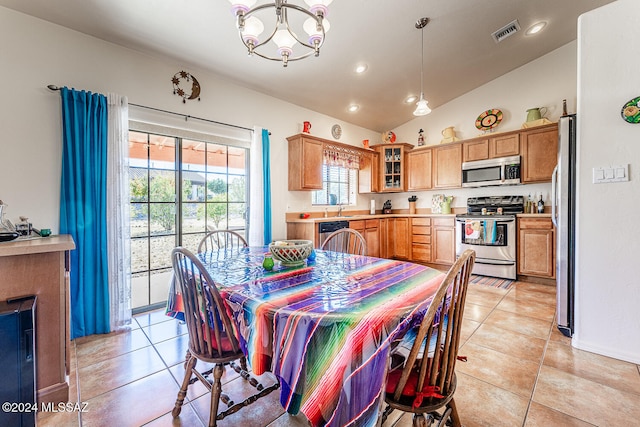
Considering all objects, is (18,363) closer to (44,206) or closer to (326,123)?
(44,206)

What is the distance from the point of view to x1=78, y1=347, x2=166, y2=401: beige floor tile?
176 cm

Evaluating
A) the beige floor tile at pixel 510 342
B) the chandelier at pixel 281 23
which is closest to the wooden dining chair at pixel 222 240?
the chandelier at pixel 281 23

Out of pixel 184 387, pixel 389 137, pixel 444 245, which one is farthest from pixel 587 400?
pixel 389 137

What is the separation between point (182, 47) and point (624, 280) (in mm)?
4201

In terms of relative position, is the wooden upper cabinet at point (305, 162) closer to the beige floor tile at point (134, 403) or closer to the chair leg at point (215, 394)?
the beige floor tile at point (134, 403)

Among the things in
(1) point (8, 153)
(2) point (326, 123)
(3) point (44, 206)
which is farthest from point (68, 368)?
(2) point (326, 123)

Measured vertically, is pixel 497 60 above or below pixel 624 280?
above

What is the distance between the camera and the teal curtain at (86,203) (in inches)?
92.3

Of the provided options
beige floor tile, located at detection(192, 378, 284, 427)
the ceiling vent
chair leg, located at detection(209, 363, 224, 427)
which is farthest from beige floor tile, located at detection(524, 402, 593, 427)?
the ceiling vent

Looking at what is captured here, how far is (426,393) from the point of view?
100cm

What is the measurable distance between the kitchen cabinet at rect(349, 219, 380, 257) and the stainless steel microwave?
1620 mm

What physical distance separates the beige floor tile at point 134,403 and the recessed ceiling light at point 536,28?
17.0 ft

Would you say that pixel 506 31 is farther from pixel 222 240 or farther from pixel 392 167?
pixel 222 240

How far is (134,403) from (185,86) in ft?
9.62
